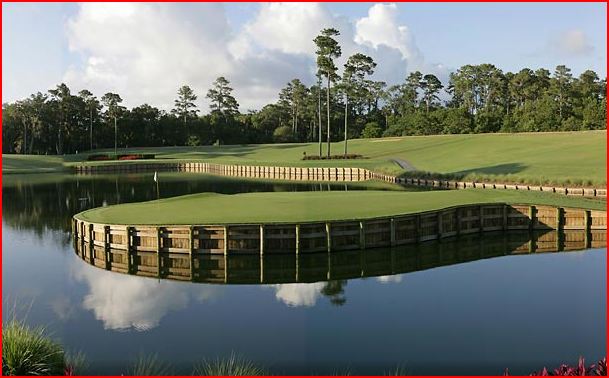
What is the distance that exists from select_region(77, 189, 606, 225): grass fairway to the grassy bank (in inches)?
632

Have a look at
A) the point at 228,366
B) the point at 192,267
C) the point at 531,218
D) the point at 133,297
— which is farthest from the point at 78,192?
the point at 228,366

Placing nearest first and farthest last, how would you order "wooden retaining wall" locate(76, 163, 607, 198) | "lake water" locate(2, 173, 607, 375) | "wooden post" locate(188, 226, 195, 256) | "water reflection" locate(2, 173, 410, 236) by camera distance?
"lake water" locate(2, 173, 607, 375) < "wooden post" locate(188, 226, 195, 256) < "water reflection" locate(2, 173, 410, 236) < "wooden retaining wall" locate(76, 163, 607, 198)

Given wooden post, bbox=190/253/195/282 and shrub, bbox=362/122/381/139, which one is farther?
shrub, bbox=362/122/381/139

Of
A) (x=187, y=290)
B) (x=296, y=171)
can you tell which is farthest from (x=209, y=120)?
(x=187, y=290)

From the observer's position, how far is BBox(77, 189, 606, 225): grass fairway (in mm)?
26047

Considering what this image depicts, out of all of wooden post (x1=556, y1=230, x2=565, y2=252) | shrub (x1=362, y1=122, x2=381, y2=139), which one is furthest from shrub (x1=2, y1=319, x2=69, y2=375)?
shrub (x1=362, y1=122, x2=381, y2=139)

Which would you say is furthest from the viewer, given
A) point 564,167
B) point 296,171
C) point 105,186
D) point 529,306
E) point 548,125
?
point 548,125

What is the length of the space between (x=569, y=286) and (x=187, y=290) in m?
13.6

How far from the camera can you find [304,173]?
242ft

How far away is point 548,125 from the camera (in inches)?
4050

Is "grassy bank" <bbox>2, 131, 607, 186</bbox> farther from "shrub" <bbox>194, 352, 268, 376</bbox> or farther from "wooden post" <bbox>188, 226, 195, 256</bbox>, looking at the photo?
"shrub" <bbox>194, 352, 268, 376</bbox>

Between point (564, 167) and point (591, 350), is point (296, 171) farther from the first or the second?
point (591, 350)

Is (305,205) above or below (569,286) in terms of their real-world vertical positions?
above

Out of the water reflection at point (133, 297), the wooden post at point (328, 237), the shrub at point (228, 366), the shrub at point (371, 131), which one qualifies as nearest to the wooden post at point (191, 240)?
the water reflection at point (133, 297)
